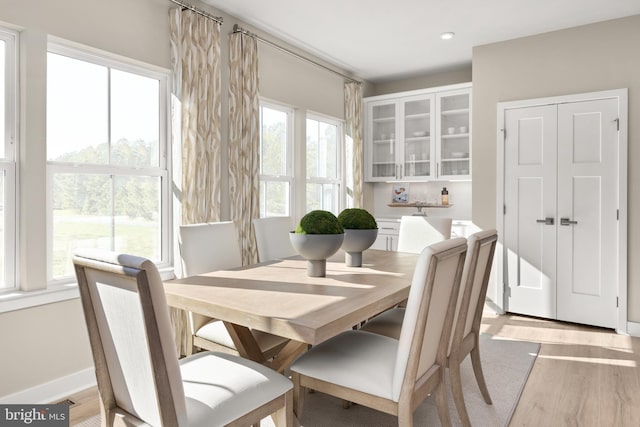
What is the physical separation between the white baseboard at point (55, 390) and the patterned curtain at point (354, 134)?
3.53 m

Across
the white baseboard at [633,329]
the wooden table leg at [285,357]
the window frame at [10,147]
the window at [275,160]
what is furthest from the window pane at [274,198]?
the white baseboard at [633,329]

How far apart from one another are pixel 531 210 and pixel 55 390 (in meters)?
4.11

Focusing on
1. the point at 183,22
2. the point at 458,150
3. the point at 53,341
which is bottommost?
the point at 53,341

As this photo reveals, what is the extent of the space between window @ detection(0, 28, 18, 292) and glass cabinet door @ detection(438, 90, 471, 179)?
13.6 feet

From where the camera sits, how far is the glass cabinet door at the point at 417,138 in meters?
5.15

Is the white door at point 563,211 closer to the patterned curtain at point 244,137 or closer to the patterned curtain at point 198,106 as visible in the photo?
the patterned curtain at point 244,137

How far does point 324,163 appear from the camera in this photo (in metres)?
5.14

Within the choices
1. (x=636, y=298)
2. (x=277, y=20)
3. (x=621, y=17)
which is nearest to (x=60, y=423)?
(x=277, y=20)

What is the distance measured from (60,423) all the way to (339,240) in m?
1.62

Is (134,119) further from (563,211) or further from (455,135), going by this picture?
(563,211)

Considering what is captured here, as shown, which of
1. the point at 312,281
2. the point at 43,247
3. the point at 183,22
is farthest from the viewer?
the point at 183,22

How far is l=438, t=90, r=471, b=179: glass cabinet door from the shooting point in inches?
192

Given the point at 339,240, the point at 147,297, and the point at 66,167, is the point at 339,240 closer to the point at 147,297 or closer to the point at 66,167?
the point at 147,297

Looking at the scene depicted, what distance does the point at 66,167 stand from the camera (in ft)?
8.66
